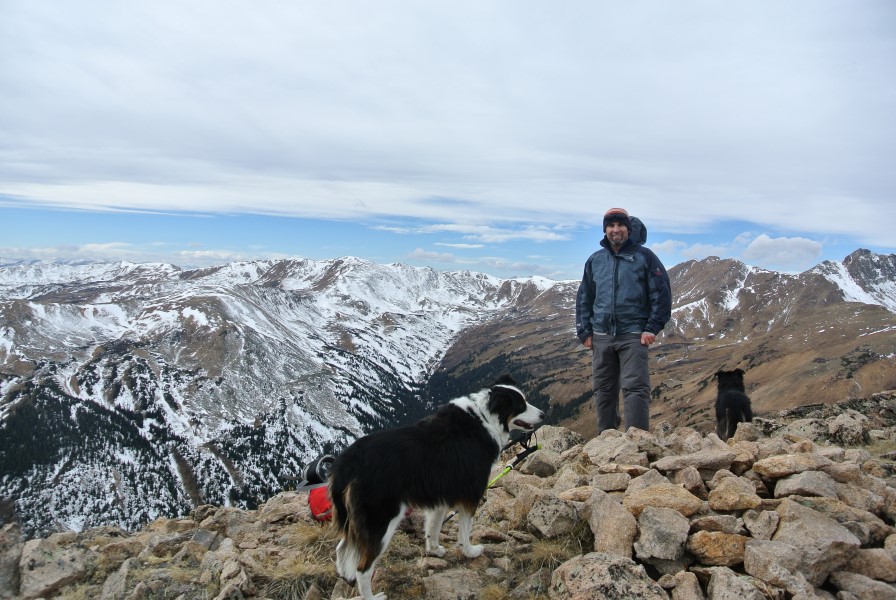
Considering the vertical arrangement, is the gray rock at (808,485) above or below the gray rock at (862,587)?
above

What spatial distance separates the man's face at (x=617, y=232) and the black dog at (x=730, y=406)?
240 inches

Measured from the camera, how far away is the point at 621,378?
11172 millimetres

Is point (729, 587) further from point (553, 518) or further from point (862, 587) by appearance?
point (553, 518)

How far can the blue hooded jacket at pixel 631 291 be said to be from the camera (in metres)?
10.6

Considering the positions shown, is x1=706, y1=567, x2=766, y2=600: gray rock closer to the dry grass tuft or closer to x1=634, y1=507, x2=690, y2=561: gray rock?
x1=634, y1=507, x2=690, y2=561: gray rock

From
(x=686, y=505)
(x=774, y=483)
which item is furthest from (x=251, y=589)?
(x=774, y=483)

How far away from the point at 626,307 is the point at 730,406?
565 centimetres

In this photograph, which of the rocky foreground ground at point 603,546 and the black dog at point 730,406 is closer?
the rocky foreground ground at point 603,546

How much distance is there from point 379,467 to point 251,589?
8.86 feet

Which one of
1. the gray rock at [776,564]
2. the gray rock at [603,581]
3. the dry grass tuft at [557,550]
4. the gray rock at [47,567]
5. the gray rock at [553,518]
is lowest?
the gray rock at [47,567]

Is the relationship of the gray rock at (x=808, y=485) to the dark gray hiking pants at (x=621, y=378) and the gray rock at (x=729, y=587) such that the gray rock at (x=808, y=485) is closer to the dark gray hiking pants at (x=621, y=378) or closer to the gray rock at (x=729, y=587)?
the gray rock at (x=729, y=587)

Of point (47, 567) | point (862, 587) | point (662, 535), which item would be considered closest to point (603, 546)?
point (662, 535)

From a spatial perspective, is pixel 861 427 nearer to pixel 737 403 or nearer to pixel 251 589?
pixel 737 403

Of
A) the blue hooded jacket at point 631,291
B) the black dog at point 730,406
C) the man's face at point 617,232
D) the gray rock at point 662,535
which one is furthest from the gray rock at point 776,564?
the black dog at point 730,406
